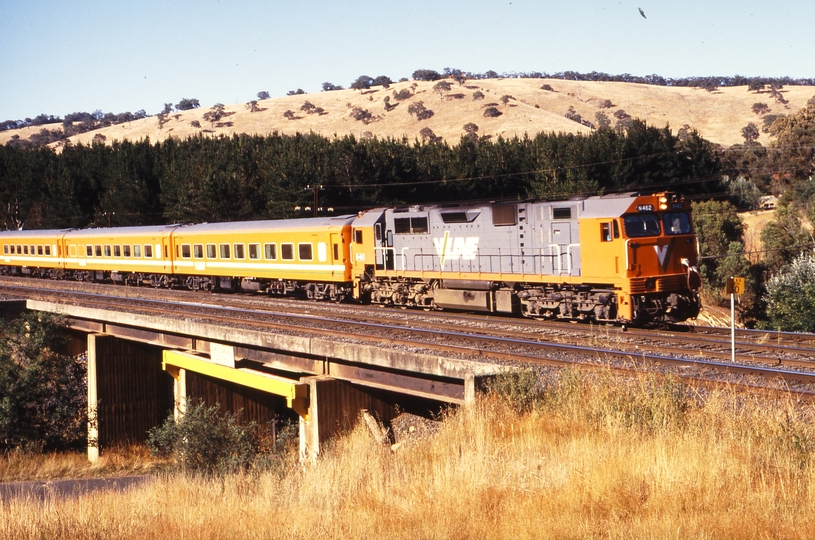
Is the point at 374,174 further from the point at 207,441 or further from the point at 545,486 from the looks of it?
the point at 545,486

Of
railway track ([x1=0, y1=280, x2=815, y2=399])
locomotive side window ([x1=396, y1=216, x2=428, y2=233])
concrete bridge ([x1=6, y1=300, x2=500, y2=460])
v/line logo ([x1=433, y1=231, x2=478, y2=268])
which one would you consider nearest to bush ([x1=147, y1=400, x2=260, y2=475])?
concrete bridge ([x1=6, y1=300, x2=500, y2=460])

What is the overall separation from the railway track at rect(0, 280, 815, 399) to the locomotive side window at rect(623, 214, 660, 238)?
8.27ft

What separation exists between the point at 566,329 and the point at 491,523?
1227cm

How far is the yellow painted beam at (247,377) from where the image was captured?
16.6 metres

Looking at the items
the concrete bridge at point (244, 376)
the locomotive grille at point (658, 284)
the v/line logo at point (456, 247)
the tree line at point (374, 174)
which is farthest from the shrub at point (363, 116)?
the locomotive grille at point (658, 284)

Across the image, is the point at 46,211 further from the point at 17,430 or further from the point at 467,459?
the point at 467,459

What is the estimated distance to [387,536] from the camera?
8250mm

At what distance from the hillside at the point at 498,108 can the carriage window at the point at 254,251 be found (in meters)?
75.6

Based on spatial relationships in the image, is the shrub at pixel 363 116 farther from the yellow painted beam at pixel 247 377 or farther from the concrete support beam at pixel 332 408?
the concrete support beam at pixel 332 408

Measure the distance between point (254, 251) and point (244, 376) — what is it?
14601 millimetres

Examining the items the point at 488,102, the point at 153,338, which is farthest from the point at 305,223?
the point at 488,102

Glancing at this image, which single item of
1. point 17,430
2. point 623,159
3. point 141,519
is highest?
point 623,159

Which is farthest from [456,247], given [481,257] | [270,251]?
[270,251]

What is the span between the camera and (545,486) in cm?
882
